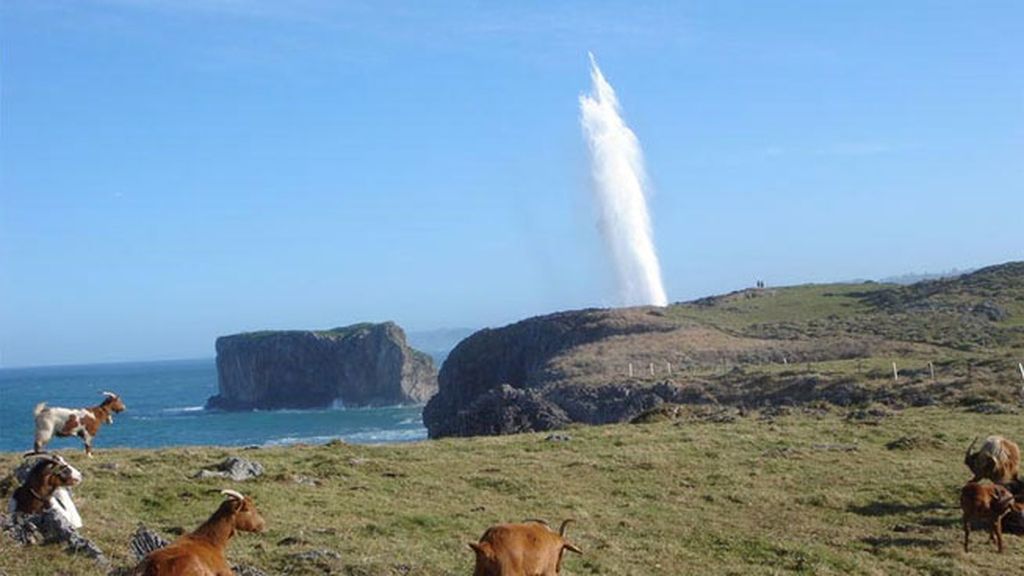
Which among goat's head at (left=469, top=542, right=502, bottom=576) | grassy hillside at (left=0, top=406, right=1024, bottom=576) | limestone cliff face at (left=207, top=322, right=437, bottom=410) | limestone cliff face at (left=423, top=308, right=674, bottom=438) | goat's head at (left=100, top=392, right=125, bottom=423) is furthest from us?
limestone cliff face at (left=207, top=322, right=437, bottom=410)

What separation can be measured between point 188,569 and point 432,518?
8.96 m

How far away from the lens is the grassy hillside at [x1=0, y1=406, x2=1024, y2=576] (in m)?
15.9

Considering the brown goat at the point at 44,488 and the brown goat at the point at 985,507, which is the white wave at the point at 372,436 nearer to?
the brown goat at the point at 985,507

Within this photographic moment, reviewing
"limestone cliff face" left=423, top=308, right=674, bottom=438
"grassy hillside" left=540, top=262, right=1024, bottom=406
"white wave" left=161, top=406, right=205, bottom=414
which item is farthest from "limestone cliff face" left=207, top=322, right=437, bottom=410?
"grassy hillside" left=540, top=262, right=1024, bottom=406

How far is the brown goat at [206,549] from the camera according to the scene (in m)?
9.98

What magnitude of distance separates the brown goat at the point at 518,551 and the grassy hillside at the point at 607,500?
9.31 feet

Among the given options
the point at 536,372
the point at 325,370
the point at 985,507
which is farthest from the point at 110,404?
the point at 325,370

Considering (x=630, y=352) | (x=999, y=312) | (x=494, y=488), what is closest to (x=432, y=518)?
(x=494, y=488)

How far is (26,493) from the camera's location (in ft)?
48.9

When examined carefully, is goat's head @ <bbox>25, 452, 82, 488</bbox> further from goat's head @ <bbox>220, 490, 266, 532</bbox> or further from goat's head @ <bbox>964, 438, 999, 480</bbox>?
goat's head @ <bbox>964, 438, 999, 480</bbox>

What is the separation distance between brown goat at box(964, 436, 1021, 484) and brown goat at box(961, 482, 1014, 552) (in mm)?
2527

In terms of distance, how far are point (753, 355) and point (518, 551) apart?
6651 cm

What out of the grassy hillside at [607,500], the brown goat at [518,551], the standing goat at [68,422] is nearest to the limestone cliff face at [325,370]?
the grassy hillside at [607,500]

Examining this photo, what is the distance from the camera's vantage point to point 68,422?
2206cm
